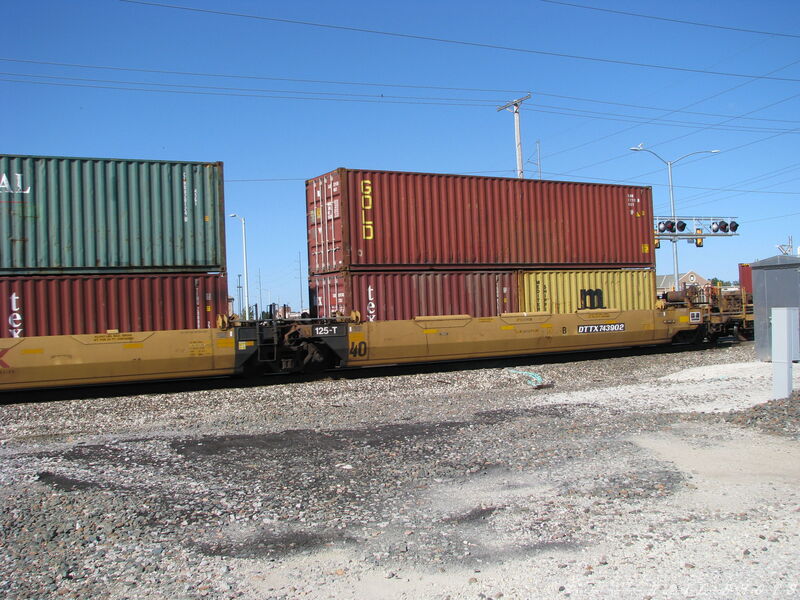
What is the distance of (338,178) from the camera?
1442 centimetres

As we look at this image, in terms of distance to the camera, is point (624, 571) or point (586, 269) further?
point (586, 269)

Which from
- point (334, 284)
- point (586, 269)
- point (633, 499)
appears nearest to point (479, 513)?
point (633, 499)

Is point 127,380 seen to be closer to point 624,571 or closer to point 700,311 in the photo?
point 624,571

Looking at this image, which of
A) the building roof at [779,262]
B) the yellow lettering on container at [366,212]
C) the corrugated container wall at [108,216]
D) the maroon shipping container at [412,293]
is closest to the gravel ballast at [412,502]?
the corrugated container wall at [108,216]

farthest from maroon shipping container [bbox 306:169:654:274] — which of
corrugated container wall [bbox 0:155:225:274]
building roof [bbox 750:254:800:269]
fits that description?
building roof [bbox 750:254:800:269]

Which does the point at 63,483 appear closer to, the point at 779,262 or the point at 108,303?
the point at 108,303

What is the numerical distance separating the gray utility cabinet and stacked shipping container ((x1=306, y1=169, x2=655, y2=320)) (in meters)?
2.90

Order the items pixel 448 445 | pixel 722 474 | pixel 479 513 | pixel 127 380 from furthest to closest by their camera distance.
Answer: pixel 127 380 < pixel 448 445 < pixel 722 474 < pixel 479 513

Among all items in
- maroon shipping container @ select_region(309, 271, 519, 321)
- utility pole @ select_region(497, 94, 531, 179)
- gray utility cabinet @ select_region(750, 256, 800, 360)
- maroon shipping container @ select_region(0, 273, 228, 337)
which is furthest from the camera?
utility pole @ select_region(497, 94, 531, 179)

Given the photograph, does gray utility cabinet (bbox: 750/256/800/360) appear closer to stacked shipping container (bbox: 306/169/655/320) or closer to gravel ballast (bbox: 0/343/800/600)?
stacked shipping container (bbox: 306/169/655/320)

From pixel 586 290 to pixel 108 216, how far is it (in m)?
11.4

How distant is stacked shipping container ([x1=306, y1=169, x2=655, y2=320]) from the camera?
14.5 m

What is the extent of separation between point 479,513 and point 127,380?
8.91m

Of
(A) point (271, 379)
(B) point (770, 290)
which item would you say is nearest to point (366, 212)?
(A) point (271, 379)
